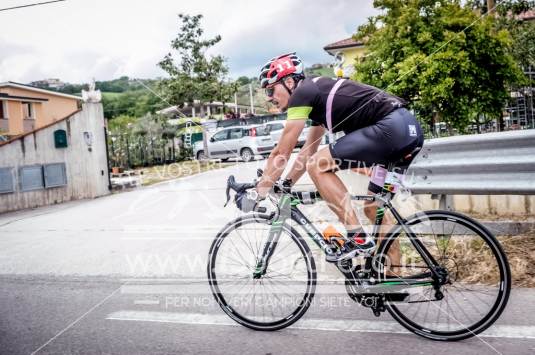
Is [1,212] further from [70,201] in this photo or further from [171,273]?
[171,273]

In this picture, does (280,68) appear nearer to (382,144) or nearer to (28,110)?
(382,144)

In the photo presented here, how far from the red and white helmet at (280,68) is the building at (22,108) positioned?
31.4 metres

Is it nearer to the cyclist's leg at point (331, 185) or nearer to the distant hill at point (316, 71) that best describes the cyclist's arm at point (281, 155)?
the cyclist's leg at point (331, 185)

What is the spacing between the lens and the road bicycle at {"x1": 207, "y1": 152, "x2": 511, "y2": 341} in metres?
3.22

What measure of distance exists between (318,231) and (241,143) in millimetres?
21505

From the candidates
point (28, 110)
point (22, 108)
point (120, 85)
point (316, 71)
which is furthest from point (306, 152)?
point (28, 110)

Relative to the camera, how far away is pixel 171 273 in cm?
536

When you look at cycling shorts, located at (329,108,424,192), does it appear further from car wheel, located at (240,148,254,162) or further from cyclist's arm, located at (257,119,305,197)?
car wheel, located at (240,148,254,162)

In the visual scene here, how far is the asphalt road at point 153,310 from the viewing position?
10.7 feet

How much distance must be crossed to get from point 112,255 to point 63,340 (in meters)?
Answer: 2.73

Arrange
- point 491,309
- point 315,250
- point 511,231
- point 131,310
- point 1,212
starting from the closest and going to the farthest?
1. point 491,309
2. point 131,310
3. point 511,231
4. point 315,250
5. point 1,212

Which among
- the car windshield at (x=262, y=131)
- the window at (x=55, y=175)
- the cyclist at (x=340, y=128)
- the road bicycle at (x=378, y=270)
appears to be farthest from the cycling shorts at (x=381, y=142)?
the car windshield at (x=262, y=131)

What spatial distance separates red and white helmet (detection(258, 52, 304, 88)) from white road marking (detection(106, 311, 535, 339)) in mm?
1921

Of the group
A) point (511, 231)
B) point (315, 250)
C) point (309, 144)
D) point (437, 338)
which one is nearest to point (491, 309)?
point (437, 338)
